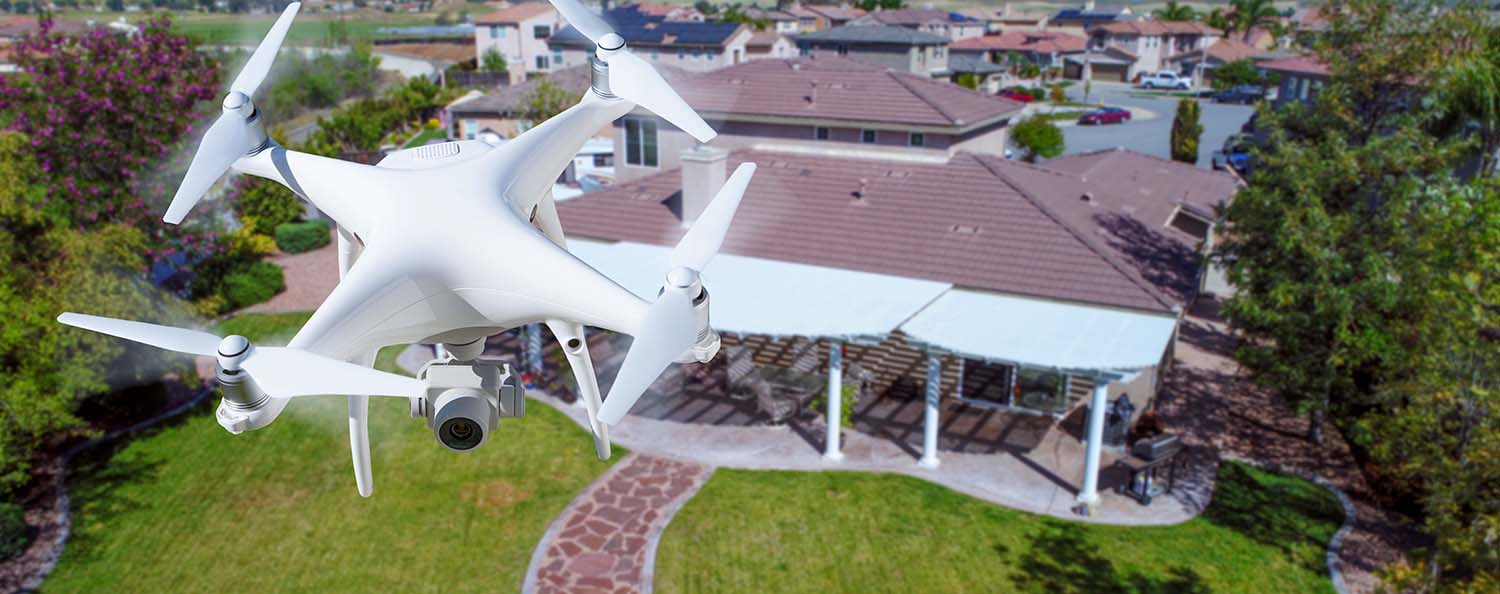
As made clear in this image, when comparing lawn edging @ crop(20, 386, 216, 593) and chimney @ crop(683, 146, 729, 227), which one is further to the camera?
chimney @ crop(683, 146, 729, 227)

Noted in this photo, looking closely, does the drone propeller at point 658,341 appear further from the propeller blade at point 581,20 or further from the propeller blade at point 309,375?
the propeller blade at point 581,20

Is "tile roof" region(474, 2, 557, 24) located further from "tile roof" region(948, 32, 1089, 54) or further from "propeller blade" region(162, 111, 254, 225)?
"propeller blade" region(162, 111, 254, 225)

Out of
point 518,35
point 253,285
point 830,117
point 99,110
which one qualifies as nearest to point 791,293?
point 830,117

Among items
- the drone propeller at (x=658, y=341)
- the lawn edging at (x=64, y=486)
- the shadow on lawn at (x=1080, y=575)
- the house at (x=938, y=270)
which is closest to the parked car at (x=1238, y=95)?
the house at (x=938, y=270)

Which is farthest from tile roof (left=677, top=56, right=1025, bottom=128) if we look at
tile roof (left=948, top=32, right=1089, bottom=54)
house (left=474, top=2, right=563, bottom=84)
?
tile roof (left=948, top=32, right=1089, bottom=54)

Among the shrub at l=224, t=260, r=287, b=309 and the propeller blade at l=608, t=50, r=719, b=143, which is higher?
the propeller blade at l=608, t=50, r=719, b=143

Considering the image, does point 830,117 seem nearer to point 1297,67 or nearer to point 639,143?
point 639,143

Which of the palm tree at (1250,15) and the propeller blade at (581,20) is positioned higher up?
the palm tree at (1250,15)
